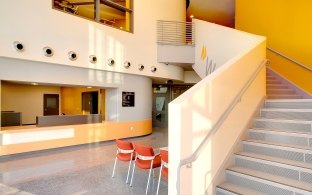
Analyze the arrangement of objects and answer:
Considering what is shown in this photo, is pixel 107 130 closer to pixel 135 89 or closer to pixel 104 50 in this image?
pixel 135 89

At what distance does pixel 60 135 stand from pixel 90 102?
13.9 feet

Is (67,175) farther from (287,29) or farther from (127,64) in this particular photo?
(287,29)

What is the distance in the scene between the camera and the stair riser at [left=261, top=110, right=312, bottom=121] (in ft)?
12.8

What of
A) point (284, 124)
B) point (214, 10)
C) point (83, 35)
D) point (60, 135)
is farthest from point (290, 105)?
point (214, 10)

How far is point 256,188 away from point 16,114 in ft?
24.9

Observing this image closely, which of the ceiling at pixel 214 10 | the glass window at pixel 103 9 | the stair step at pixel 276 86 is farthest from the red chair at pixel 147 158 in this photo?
the ceiling at pixel 214 10

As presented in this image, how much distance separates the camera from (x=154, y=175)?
15.5 feet

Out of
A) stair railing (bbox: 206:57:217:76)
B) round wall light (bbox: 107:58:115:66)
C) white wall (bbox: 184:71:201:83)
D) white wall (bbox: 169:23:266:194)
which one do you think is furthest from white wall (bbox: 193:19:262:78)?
round wall light (bbox: 107:58:115:66)

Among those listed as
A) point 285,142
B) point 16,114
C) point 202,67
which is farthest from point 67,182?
point 202,67

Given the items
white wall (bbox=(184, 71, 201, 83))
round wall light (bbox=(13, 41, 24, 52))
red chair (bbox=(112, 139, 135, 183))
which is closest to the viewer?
red chair (bbox=(112, 139, 135, 183))

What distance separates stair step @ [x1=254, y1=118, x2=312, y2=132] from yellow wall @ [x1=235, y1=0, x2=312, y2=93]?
2858 millimetres

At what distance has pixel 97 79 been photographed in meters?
8.06

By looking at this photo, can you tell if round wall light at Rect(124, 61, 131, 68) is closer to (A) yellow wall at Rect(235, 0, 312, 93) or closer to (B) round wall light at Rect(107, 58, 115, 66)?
(B) round wall light at Rect(107, 58, 115, 66)

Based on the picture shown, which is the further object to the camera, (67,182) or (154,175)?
(154,175)
